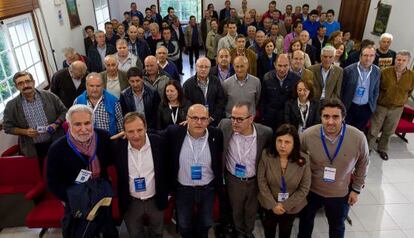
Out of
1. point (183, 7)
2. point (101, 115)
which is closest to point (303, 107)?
point (101, 115)

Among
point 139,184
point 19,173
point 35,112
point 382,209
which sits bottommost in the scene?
point 382,209

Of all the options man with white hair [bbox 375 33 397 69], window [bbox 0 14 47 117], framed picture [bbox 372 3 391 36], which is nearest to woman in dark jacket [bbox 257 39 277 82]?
man with white hair [bbox 375 33 397 69]

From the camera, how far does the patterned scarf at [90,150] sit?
224 centimetres

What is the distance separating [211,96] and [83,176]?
6.29ft

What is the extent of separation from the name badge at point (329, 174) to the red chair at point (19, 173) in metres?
3.01

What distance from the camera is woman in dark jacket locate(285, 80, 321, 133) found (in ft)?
10.7

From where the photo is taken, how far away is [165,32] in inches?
255

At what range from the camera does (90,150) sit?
2.29 meters

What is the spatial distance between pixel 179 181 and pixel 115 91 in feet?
5.80

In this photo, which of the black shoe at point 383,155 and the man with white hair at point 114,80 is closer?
the man with white hair at point 114,80

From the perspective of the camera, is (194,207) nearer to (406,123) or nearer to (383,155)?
(383,155)

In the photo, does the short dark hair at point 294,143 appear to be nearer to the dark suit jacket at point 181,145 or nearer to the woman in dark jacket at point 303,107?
the dark suit jacket at point 181,145

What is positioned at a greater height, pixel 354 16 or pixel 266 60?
pixel 354 16

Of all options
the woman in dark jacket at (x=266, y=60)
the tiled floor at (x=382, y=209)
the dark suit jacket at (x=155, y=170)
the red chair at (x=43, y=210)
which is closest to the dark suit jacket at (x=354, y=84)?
the tiled floor at (x=382, y=209)
